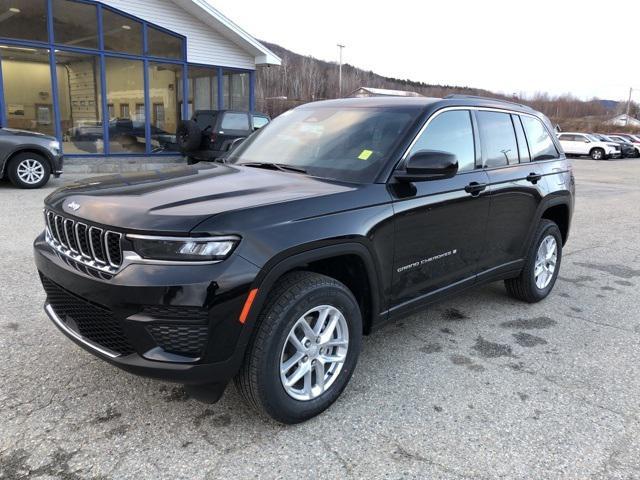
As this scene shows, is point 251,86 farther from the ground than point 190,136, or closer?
farther from the ground

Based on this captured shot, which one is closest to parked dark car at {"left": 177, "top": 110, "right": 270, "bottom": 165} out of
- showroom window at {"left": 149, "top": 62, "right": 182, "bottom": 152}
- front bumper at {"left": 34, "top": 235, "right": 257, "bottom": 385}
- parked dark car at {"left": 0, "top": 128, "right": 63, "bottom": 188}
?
showroom window at {"left": 149, "top": 62, "right": 182, "bottom": 152}

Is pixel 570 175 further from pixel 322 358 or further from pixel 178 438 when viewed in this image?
pixel 178 438

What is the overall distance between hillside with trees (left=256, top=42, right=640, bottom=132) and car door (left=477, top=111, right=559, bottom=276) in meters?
55.1

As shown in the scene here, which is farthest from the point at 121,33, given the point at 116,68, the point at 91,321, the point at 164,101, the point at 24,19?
the point at 91,321

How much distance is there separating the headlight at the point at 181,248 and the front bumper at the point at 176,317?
0.16 ft

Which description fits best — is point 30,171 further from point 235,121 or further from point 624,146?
point 624,146

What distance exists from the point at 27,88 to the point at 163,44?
417 cm

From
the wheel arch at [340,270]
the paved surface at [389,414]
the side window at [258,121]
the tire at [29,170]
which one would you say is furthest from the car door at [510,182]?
the side window at [258,121]

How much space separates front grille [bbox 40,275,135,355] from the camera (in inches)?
100

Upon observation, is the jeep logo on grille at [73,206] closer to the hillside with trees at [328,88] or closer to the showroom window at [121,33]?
the showroom window at [121,33]

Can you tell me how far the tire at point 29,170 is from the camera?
1042 centimetres

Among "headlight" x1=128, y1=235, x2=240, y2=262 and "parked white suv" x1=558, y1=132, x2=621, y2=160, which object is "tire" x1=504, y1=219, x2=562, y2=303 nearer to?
"headlight" x1=128, y1=235, x2=240, y2=262

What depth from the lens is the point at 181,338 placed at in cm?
245

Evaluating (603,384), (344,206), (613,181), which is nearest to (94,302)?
(344,206)
